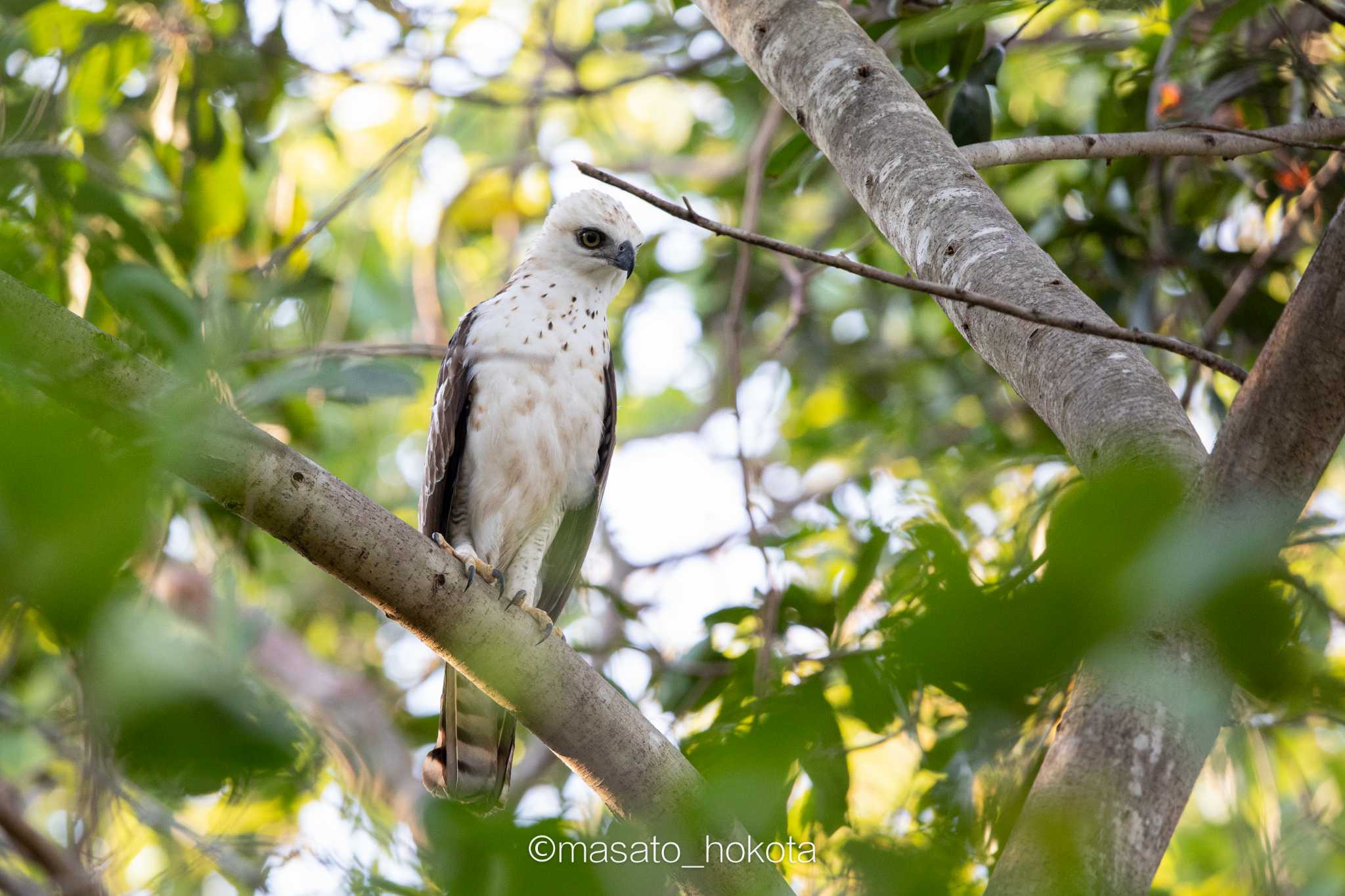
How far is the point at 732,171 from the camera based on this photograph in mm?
6773

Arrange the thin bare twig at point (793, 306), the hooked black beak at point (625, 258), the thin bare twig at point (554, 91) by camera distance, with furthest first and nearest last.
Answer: the thin bare twig at point (554, 91) → the hooked black beak at point (625, 258) → the thin bare twig at point (793, 306)

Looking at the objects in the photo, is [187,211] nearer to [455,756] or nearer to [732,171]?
[455,756]

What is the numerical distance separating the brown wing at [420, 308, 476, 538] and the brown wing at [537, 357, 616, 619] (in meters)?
0.48

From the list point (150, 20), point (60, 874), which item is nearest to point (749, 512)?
point (60, 874)

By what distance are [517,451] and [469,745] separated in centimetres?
109

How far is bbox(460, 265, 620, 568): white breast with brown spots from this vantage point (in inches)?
165

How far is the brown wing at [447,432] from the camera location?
425cm

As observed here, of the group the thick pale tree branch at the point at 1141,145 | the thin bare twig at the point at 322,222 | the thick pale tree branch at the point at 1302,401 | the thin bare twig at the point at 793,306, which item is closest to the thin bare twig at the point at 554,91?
the thin bare twig at the point at 793,306

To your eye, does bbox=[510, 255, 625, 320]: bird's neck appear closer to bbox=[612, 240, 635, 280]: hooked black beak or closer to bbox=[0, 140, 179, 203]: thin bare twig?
bbox=[612, 240, 635, 280]: hooked black beak

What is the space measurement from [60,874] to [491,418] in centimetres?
288

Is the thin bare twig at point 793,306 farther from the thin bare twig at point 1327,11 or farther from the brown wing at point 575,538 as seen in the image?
the thin bare twig at point 1327,11

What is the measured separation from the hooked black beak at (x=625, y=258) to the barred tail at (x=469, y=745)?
5.69 feet

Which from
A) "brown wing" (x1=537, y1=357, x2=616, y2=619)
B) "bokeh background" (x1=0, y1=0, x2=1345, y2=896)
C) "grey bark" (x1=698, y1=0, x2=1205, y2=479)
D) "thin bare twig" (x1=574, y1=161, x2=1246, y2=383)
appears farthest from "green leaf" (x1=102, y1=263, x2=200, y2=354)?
"brown wing" (x1=537, y1=357, x2=616, y2=619)

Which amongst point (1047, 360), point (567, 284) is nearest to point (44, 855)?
point (1047, 360)
